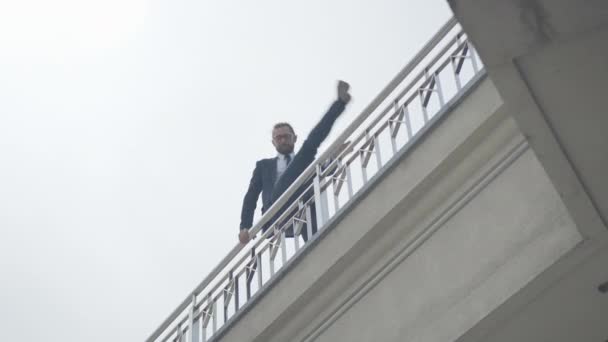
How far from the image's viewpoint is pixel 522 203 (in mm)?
6668

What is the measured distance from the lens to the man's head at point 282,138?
10.3m

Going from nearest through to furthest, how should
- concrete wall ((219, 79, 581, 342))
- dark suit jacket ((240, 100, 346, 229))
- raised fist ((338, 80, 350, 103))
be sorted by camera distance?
concrete wall ((219, 79, 581, 342)) → dark suit jacket ((240, 100, 346, 229)) → raised fist ((338, 80, 350, 103))

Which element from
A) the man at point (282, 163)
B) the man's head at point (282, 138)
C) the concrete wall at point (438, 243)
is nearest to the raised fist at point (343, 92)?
the man at point (282, 163)

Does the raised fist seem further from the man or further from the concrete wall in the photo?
the concrete wall

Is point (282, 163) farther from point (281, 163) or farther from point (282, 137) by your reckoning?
point (282, 137)

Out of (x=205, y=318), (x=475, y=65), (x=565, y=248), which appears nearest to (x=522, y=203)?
(x=565, y=248)

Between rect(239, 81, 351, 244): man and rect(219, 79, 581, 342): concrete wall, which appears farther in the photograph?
rect(239, 81, 351, 244): man

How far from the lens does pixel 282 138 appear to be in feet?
33.9

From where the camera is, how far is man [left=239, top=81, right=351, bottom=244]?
9.68 metres

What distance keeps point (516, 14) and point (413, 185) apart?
2.66 metres

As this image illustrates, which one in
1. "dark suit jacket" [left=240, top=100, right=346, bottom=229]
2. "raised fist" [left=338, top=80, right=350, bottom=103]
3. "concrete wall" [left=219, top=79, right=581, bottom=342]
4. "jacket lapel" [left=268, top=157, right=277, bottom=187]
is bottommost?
"concrete wall" [left=219, top=79, right=581, bottom=342]

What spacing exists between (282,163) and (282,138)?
0.25 meters

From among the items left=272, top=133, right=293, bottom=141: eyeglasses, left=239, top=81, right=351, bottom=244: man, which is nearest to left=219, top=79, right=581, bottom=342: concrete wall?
left=239, top=81, right=351, bottom=244: man

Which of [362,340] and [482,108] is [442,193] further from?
[362,340]
